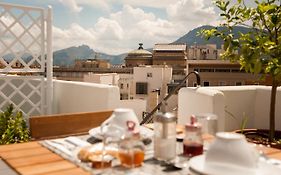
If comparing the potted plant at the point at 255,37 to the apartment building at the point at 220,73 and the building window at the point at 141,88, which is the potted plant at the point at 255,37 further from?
the apartment building at the point at 220,73

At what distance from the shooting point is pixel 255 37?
277 centimetres

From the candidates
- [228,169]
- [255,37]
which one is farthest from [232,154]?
[255,37]

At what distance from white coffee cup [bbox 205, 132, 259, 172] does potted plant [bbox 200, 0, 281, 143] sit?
1620mm

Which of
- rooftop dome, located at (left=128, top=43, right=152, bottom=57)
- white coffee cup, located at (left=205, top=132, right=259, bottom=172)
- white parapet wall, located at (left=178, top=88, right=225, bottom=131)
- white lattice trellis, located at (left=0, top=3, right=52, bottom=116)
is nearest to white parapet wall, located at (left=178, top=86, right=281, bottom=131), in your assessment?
white parapet wall, located at (left=178, top=88, right=225, bottom=131)

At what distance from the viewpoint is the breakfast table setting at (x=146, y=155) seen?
971mm

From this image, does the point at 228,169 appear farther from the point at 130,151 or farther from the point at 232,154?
the point at 130,151

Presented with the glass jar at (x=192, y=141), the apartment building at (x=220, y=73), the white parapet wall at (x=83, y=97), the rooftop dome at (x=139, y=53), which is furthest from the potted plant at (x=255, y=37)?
the rooftop dome at (x=139, y=53)

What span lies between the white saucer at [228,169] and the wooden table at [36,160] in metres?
0.28

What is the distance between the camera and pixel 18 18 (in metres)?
4.14

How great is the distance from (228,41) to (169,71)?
73.4ft

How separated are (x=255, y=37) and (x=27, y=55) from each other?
108 inches

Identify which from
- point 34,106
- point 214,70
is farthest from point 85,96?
point 214,70

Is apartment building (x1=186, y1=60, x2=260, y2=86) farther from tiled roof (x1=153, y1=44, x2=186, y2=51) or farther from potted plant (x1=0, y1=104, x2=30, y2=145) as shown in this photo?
potted plant (x1=0, y1=104, x2=30, y2=145)

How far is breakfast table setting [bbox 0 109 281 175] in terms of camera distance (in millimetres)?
971
